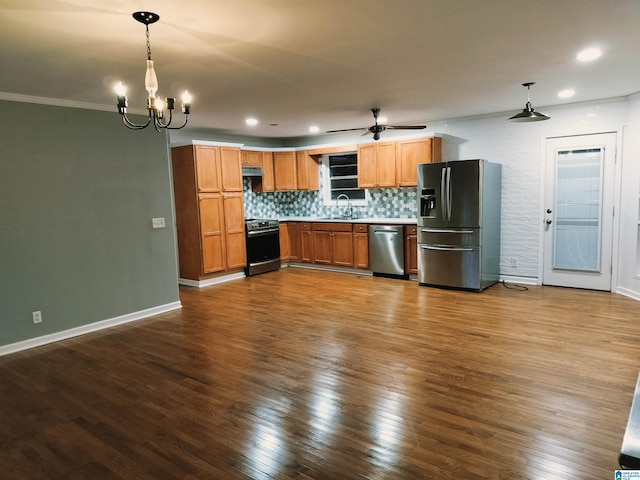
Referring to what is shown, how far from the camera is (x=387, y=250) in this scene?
21.5ft

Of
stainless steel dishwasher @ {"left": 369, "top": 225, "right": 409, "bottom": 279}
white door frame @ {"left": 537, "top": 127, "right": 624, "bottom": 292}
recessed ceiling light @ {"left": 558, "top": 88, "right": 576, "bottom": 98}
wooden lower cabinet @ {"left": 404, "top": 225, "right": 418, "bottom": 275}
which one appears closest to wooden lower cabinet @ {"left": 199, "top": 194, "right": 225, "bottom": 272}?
stainless steel dishwasher @ {"left": 369, "top": 225, "right": 409, "bottom": 279}

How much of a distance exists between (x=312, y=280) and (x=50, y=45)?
4.72 metres

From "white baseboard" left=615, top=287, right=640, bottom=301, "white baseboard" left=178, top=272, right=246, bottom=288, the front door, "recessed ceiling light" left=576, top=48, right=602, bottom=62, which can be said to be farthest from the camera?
"white baseboard" left=178, top=272, right=246, bottom=288

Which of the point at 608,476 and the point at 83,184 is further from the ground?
the point at 83,184

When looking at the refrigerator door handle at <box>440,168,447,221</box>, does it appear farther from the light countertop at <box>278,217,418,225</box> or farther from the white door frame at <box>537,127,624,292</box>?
the white door frame at <box>537,127,624,292</box>

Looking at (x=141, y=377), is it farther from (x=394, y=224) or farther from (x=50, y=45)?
(x=394, y=224)

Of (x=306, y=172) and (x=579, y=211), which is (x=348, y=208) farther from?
(x=579, y=211)

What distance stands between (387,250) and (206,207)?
9.36 ft

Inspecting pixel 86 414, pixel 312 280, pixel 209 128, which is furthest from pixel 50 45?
pixel 312 280

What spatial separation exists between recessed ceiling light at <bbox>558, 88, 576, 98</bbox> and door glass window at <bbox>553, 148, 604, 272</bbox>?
36.2 inches

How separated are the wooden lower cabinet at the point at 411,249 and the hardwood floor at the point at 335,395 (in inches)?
57.1

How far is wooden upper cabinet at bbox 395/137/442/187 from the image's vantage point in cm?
628

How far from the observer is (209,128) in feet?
21.6

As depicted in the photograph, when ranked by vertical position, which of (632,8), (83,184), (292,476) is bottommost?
(292,476)
